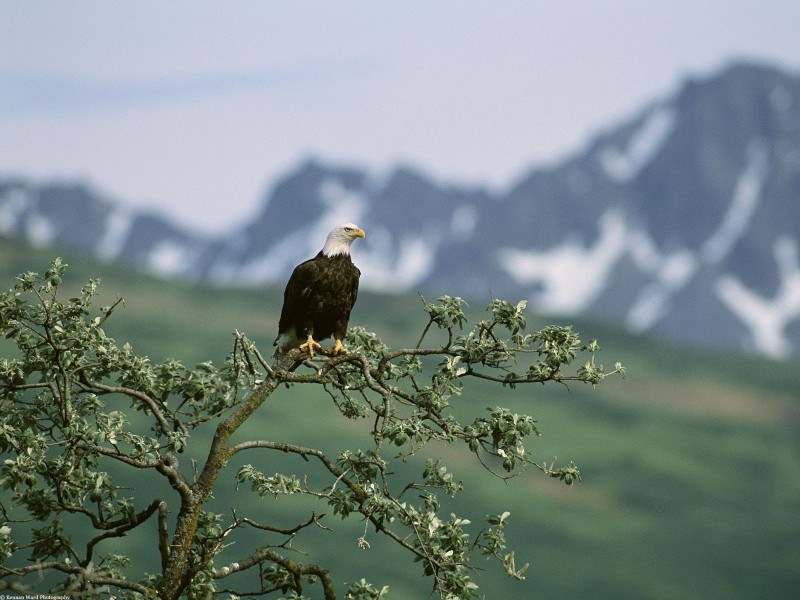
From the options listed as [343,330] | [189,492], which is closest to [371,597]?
[189,492]

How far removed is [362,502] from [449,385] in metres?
1.65

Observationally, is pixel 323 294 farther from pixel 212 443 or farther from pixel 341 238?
pixel 212 443

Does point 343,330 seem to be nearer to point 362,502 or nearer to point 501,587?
point 362,502

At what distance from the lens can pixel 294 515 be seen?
7859 inches

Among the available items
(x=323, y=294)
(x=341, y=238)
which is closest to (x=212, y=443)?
(x=323, y=294)

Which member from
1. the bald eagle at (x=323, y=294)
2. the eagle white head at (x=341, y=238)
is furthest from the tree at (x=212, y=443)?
the eagle white head at (x=341, y=238)

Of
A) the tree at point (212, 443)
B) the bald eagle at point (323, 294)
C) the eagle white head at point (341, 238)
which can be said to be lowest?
the tree at point (212, 443)

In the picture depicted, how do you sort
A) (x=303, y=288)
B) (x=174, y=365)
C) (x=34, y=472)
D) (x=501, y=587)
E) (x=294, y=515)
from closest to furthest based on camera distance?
1. (x=34, y=472)
2. (x=174, y=365)
3. (x=303, y=288)
4. (x=501, y=587)
5. (x=294, y=515)

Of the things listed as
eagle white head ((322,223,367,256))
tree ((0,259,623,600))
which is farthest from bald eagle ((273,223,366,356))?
tree ((0,259,623,600))

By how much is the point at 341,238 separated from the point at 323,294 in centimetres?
102

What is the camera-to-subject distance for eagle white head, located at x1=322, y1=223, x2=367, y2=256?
1892 centimetres

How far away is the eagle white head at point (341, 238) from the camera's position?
1892 centimetres

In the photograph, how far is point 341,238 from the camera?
19000 mm

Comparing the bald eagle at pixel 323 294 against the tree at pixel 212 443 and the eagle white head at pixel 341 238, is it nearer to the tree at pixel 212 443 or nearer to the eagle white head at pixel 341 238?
the eagle white head at pixel 341 238
